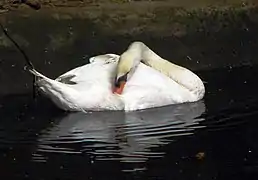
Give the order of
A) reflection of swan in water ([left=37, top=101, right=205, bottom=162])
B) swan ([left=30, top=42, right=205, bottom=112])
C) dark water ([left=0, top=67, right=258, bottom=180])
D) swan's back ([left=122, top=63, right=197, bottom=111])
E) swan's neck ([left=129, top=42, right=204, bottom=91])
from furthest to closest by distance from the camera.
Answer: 1. swan's neck ([left=129, top=42, right=204, bottom=91])
2. swan's back ([left=122, top=63, right=197, bottom=111])
3. swan ([left=30, top=42, right=205, bottom=112])
4. reflection of swan in water ([left=37, top=101, right=205, bottom=162])
5. dark water ([left=0, top=67, right=258, bottom=180])

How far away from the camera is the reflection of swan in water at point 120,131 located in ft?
17.5

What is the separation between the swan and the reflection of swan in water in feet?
0.28

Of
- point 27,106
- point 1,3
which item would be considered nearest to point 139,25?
point 1,3

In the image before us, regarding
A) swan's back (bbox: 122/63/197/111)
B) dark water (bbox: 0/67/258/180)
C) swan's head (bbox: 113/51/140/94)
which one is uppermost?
swan's head (bbox: 113/51/140/94)

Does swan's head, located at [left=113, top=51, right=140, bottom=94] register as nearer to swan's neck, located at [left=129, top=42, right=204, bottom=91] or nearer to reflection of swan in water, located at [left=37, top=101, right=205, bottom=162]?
swan's neck, located at [left=129, top=42, right=204, bottom=91]

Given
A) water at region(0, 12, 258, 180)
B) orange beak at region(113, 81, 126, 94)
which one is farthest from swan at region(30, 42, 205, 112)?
water at region(0, 12, 258, 180)

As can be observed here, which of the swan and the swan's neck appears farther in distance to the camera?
the swan's neck

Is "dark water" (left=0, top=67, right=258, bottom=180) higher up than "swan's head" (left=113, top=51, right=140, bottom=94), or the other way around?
"swan's head" (left=113, top=51, right=140, bottom=94)

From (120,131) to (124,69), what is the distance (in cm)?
104

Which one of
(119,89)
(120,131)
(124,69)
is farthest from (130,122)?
(124,69)

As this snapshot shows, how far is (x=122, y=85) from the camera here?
662cm

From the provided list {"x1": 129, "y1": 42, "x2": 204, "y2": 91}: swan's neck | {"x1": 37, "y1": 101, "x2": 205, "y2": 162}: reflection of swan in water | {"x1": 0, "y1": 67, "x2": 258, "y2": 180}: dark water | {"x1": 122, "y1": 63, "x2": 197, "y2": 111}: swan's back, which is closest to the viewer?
{"x1": 0, "y1": 67, "x2": 258, "y2": 180}: dark water

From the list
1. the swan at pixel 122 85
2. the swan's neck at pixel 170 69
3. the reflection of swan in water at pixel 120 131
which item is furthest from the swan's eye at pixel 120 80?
the swan's neck at pixel 170 69

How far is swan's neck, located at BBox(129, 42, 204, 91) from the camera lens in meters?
6.96
